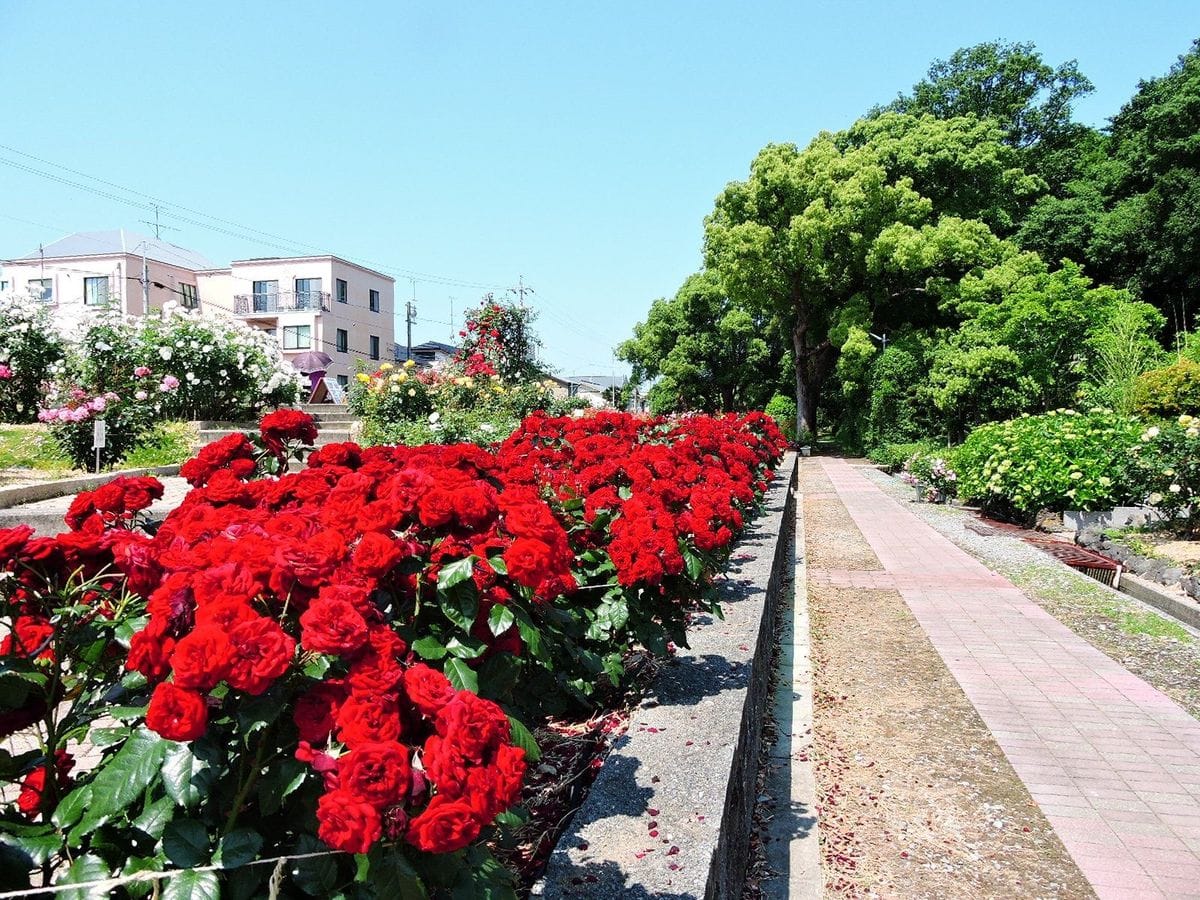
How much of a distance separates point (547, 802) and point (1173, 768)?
3.38 meters

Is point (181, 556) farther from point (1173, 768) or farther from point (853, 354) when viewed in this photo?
point (853, 354)

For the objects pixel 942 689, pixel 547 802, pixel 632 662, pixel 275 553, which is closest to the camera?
pixel 275 553

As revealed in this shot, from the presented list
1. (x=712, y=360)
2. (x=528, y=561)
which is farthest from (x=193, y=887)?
(x=712, y=360)

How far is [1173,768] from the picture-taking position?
3.82 meters

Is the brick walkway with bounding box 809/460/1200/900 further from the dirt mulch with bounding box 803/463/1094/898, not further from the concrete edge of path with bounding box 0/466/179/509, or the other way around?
the concrete edge of path with bounding box 0/466/179/509

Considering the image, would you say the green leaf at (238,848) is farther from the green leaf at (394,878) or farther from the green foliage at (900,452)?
the green foliage at (900,452)

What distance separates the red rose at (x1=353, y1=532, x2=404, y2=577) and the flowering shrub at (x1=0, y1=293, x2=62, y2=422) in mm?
13611

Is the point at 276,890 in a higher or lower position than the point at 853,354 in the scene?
lower

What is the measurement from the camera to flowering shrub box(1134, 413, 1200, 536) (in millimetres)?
8656

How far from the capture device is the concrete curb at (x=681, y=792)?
1790mm

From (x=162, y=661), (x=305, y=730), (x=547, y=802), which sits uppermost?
(x=162, y=661)

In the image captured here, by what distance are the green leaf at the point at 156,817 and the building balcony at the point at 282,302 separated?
46.4 meters

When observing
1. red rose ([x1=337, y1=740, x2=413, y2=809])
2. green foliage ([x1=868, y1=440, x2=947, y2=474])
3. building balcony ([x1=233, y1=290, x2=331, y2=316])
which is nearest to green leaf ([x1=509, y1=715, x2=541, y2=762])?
red rose ([x1=337, y1=740, x2=413, y2=809])

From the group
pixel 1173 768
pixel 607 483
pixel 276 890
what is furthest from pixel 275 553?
pixel 1173 768
